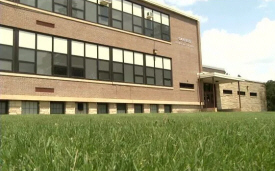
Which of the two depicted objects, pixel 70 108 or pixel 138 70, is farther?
pixel 138 70

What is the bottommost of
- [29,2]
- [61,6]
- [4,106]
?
[4,106]

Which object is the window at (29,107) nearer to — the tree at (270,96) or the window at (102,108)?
the window at (102,108)

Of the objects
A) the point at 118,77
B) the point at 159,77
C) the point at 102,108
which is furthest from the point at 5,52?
the point at 159,77

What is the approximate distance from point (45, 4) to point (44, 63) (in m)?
4.47

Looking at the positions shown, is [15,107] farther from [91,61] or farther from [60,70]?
[91,61]

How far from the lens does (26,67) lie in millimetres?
18766

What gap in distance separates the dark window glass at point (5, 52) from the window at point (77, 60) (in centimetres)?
473

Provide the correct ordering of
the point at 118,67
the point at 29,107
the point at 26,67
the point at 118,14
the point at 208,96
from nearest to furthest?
the point at 26,67
the point at 29,107
the point at 118,67
the point at 118,14
the point at 208,96

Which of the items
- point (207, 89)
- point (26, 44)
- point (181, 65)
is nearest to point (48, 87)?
point (26, 44)

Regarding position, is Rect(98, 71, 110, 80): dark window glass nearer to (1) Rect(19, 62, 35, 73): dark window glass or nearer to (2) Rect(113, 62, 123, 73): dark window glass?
(2) Rect(113, 62, 123, 73): dark window glass

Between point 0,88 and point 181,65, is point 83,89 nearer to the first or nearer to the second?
point 0,88

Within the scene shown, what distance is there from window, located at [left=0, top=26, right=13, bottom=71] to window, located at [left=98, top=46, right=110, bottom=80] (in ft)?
23.8

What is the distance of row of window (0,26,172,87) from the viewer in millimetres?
18344

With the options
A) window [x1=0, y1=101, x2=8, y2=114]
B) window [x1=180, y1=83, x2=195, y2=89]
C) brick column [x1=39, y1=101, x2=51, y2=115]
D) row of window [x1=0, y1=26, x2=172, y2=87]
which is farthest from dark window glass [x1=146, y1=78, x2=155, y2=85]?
window [x1=0, y1=101, x2=8, y2=114]
